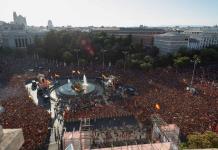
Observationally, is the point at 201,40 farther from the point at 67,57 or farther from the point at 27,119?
the point at 27,119

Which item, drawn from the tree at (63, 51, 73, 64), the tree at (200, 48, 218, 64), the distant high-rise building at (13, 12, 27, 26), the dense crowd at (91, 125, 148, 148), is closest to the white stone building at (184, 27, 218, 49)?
the tree at (200, 48, 218, 64)

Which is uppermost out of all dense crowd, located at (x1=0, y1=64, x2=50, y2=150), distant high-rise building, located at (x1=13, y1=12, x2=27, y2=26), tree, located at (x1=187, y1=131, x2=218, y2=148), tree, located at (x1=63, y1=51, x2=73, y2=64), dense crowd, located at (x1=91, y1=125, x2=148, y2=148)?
distant high-rise building, located at (x1=13, y1=12, x2=27, y2=26)

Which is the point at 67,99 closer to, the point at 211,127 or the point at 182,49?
the point at 211,127

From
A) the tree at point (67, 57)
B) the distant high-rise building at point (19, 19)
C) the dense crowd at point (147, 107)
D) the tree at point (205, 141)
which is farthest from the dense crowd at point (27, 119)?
the distant high-rise building at point (19, 19)

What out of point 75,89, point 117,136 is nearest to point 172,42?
point 75,89

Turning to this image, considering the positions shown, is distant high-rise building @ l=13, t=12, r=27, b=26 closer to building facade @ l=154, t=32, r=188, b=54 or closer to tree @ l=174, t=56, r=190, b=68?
building facade @ l=154, t=32, r=188, b=54

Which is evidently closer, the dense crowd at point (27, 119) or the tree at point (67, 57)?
the dense crowd at point (27, 119)

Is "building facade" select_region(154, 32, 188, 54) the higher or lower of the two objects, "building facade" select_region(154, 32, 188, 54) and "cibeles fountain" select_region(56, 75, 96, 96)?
the higher

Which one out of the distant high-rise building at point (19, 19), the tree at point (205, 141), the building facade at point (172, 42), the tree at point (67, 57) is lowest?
the tree at point (205, 141)

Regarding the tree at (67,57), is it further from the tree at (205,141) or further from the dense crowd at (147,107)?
the tree at (205,141)

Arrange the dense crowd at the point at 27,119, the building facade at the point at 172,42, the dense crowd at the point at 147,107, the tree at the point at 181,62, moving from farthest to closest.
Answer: the building facade at the point at 172,42 < the tree at the point at 181,62 < the dense crowd at the point at 147,107 < the dense crowd at the point at 27,119

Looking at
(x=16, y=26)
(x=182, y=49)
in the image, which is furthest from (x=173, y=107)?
(x=16, y=26)
